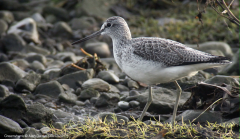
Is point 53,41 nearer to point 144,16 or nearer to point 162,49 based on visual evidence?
point 144,16

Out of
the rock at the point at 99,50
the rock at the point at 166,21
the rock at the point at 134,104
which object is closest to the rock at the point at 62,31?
the rock at the point at 99,50

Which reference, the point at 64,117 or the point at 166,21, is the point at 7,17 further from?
the point at 64,117

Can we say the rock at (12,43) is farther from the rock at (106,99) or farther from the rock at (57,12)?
the rock at (106,99)

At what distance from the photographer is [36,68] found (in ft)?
28.0

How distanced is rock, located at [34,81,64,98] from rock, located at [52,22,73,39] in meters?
5.58

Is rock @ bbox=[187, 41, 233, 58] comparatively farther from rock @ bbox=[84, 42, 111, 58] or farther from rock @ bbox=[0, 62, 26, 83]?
rock @ bbox=[0, 62, 26, 83]

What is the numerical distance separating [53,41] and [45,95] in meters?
5.28

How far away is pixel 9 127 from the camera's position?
4578 mm

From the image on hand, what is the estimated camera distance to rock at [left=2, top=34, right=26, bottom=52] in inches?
411

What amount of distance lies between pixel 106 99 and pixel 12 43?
5.57 m

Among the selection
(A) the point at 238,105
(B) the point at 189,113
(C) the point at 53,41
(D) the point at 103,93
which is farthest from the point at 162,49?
(C) the point at 53,41

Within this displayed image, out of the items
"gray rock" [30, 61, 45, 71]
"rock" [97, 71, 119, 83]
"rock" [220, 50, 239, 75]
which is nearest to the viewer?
"rock" [97, 71, 119, 83]

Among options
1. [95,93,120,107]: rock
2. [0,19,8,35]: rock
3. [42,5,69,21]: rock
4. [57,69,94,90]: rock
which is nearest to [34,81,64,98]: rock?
[57,69,94,90]: rock

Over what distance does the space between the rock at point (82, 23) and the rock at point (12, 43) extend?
9.25 feet
